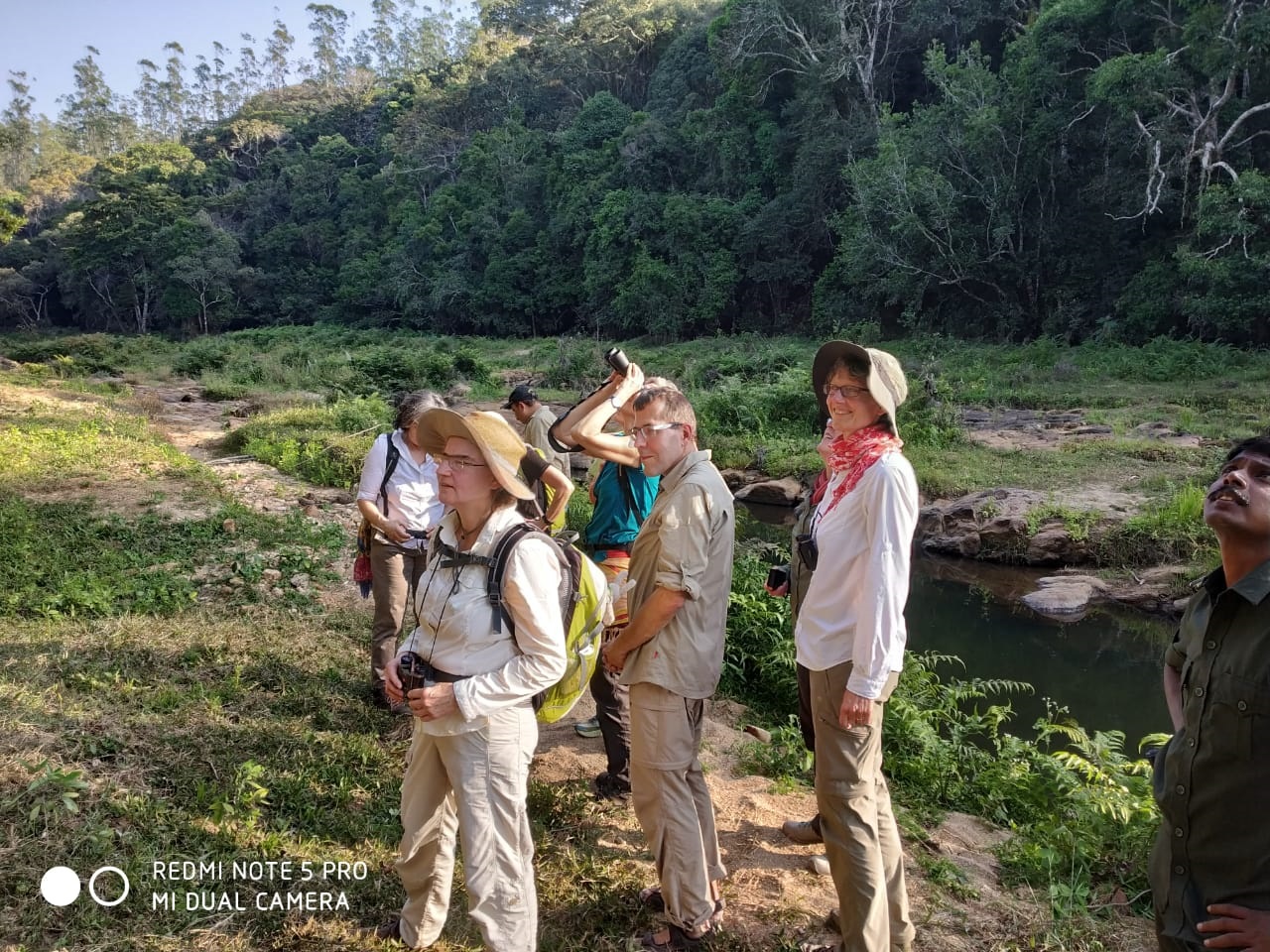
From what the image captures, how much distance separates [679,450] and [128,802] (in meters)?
2.44

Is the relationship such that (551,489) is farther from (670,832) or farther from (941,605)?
(941,605)

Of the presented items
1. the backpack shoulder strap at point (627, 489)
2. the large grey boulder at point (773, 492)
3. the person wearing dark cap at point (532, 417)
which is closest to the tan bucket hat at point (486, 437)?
the backpack shoulder strap at point (627, 489)

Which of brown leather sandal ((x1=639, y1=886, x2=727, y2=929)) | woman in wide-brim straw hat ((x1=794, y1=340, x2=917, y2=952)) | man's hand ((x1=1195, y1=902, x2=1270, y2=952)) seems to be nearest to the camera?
man's hand ((x1=1195, y1=902, x2=1270, y2=952))

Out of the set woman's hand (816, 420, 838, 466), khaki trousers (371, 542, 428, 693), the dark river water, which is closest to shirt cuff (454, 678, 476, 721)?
woman's hand (816, 420, 838, 466)

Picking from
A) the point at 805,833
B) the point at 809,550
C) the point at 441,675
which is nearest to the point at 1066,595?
the point at 805,833

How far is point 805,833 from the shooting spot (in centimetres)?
333

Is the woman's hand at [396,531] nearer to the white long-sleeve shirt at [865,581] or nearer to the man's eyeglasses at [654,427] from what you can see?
the man's eyeglasses at [654,427]

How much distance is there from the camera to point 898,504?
2.16 m

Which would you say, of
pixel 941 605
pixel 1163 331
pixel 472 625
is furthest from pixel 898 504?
pixel 1163 331

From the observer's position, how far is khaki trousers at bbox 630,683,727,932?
251 cm

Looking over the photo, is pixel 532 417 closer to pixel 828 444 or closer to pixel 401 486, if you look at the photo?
pixel 401 486

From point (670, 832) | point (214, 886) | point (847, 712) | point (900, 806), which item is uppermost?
point (847, 712)

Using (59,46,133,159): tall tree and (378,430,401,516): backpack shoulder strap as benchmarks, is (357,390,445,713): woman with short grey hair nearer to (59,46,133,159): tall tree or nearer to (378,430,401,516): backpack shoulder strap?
(378,430,401,516): backpack shoulder strap

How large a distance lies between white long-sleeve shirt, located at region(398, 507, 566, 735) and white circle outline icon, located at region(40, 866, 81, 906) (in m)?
1.43
